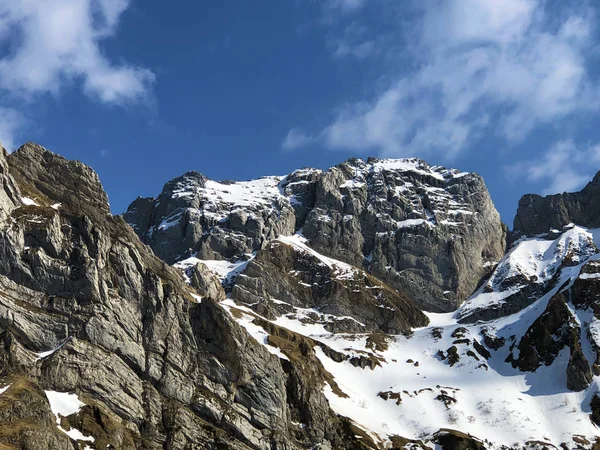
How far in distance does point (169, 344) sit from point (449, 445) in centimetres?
7005

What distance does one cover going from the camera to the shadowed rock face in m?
118

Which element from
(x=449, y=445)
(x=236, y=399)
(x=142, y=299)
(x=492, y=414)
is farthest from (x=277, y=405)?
(x=492, y=414)

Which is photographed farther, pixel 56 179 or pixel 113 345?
pixel 56 179

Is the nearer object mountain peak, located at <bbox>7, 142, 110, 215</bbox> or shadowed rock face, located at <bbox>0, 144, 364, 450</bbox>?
shadowed rock face, located at <bbox>0, 144, 364, 450</bbox>

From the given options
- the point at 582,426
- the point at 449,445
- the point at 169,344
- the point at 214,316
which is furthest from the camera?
the point at 582,426

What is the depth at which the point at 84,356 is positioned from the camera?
123562 mm

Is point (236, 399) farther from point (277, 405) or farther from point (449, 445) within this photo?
point (449, 445)

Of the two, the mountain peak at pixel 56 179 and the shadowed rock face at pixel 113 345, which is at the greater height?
the mountain peak at pixel 56 179

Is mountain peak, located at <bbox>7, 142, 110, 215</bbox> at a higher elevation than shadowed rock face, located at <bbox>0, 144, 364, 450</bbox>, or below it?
higher

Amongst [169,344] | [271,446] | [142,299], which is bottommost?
[271,446]

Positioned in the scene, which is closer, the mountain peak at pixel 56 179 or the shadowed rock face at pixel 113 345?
the shadowed rock face at pixel 113 345

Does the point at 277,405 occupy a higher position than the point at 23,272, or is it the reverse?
the point at 23,272

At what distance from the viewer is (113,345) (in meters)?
131

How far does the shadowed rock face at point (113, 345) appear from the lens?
4663 inches
